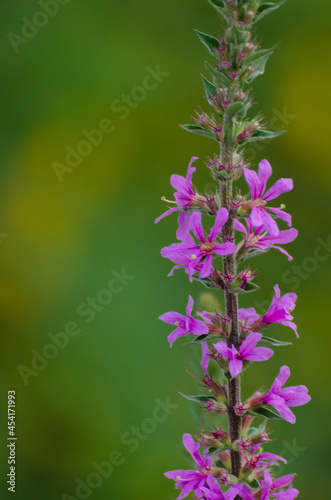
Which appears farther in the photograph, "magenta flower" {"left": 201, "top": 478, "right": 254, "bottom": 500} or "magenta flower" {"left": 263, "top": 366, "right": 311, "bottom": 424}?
"magenta flower" {"left": 263, "top": 366, "right": 311, "bottom": 424}

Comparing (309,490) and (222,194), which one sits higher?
(222,194)

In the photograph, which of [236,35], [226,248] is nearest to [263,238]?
[226,248]

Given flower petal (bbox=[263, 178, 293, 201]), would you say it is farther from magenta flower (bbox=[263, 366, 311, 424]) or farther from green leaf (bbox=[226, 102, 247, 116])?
magenta flower (bbox=[263, 366, 311, 424])

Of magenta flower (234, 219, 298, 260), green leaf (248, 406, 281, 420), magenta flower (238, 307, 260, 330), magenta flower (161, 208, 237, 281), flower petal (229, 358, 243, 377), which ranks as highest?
magenta flower (161, 208, 237, 281)

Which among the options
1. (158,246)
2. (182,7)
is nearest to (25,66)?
(182,7)

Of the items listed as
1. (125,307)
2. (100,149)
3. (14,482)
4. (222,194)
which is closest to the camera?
(222,194)

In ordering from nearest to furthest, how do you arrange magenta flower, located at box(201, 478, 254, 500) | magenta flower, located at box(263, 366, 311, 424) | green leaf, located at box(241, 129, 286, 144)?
magenta flower, located at box(201, 478, 254, 500)
green leaf, located at box(241, 129, 286, 144)
magenta flower, located at box(263, 366, 311, 424)

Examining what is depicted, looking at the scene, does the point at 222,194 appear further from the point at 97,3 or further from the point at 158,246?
the point at 97,3

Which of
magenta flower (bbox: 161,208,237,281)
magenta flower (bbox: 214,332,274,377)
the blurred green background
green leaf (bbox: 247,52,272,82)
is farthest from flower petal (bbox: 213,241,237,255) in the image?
the blurred green background

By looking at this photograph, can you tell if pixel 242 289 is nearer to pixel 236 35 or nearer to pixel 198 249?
pixel 198 249
